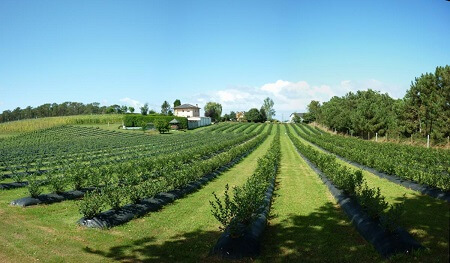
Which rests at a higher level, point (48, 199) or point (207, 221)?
point (48, 199)

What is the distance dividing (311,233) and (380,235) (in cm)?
202

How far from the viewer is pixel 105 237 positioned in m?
9.36

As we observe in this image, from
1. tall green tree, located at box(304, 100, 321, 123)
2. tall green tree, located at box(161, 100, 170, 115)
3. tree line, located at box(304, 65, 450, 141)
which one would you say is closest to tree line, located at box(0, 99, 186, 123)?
tall green tree, located at box(161, 100, 170, 115)

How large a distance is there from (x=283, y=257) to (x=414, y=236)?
3.50 meters

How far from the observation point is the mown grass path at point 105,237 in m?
8.02

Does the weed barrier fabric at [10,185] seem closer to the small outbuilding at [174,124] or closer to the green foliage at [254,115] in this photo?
the small outbuilding at [174,124]

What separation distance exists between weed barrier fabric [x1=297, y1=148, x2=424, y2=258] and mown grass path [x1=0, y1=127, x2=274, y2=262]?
13.3ft

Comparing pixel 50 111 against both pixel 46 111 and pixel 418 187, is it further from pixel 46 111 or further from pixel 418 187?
pixel 418 187

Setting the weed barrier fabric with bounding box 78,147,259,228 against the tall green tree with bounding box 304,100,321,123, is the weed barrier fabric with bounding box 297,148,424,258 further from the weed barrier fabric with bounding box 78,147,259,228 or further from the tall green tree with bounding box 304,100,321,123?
the tall green tree with bounding box 304,100,321,123

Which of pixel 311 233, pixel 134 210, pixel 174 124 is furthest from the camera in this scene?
pixel 174 124

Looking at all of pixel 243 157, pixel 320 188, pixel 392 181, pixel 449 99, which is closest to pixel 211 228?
pixel 320 188

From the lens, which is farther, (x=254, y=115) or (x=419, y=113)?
(x=254, y=115)

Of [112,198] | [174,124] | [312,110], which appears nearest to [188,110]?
[174,124]

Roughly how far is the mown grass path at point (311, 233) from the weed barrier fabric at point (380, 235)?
0.19 meters
